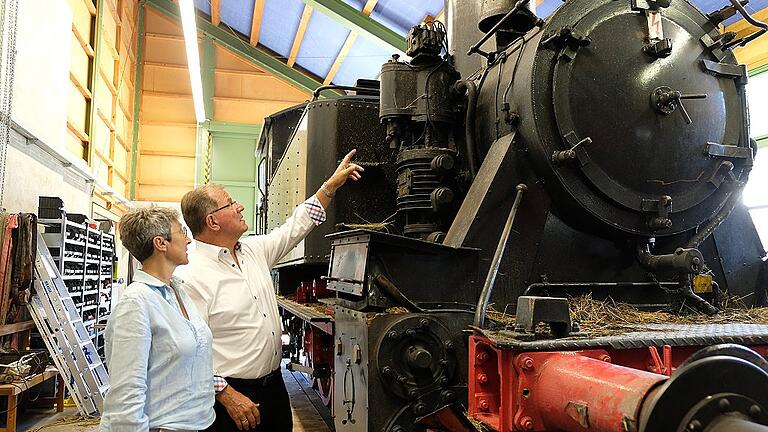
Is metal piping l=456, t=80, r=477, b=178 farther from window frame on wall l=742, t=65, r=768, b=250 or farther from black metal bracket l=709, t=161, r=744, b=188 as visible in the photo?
window frame on wall l=742, t=65, r=768, b=250

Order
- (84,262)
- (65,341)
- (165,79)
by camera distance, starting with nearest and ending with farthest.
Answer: (65,341), (84,262), (165,79)

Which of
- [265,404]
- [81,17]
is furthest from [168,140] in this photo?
[265,404]

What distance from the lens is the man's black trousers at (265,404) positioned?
2463 millimetres

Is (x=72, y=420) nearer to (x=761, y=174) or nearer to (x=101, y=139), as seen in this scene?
(x=761, y=174)

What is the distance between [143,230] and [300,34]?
11.7m

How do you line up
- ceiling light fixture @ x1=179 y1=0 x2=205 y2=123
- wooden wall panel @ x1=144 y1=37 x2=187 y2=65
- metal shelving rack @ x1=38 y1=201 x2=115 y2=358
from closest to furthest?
metal shelving rack @ x1=38 y1=201 x2=115 y2=358
ceiling light fixture @ x1=179 y1=0 x2=205 y2=123
wooden wall panel @ x1=144 y1=37 x2=187 y2=65

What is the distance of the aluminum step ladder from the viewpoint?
5.54 m

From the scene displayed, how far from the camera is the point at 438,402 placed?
8.22ft

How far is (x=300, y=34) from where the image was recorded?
13.1 meters

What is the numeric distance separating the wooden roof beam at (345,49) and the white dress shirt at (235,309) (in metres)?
7.97

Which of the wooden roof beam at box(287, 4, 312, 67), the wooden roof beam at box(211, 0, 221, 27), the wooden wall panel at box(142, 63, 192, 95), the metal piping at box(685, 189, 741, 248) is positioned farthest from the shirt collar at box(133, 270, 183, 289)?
the wooden wall panel at box(142, 63, 192, 95)

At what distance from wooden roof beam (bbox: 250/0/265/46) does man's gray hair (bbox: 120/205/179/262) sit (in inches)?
455

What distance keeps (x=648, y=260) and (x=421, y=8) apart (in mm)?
7040

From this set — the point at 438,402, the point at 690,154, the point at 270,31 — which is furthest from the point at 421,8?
the point at 438,402
